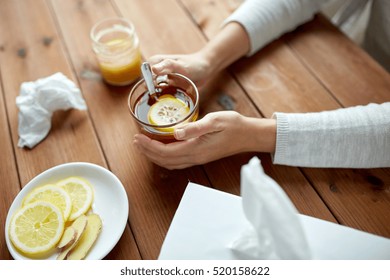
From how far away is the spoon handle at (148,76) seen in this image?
80 centimetres

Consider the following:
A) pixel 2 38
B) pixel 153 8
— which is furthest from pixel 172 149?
pixel 2 38

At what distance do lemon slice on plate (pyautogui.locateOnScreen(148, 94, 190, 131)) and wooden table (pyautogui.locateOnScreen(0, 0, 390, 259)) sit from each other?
104 mm

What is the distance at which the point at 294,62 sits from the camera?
39.7 inches

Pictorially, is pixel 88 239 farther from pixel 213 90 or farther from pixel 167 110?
pixel 213 90

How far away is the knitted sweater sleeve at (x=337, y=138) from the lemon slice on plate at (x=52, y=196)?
0.41 meters

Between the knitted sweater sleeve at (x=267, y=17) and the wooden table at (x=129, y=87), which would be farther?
the knitted sweater sleeve at (x=267, y=17)

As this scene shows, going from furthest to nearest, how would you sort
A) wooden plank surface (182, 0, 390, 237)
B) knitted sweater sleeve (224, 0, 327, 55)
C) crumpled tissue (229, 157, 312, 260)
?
knitted sweater sleeve (224, 0, 327, 55), wooden plank surface (182, 0, 390, 237), crumpled tissue (229, 157, 312, 260)

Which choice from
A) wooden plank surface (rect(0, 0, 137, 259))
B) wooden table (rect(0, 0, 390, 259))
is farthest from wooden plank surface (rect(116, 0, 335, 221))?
wooden plank surface (rect(0, 0, 137, 259))

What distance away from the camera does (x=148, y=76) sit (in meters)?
0.81

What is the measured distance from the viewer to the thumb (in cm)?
74

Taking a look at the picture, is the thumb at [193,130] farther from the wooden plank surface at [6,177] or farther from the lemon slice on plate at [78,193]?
the wooden plank surface at [6,177]

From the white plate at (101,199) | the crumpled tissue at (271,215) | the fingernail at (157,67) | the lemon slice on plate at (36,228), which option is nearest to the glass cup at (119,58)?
the fingernail at (157,67)

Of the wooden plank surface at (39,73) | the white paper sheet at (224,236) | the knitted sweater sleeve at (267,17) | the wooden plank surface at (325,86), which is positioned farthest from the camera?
the knitted sweater sleeve at (267,17)

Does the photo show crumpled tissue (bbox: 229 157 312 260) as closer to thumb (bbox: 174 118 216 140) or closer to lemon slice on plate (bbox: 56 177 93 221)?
thumb (bbox: 174 118 216 140)
